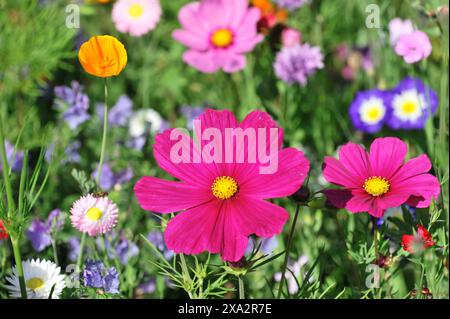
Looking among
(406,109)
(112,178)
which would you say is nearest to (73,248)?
(112,178)

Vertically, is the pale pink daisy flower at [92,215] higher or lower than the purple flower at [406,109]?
lower

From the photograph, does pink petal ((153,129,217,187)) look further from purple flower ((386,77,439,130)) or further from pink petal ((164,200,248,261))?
purple flower ((386,77,439,130))

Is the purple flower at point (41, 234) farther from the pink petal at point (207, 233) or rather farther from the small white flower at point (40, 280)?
the pink petal at point (207, 233)

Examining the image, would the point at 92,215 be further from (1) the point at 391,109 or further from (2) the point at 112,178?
(1) the point at 391,109

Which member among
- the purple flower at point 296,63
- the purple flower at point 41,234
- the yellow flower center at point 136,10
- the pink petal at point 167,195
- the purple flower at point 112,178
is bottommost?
the purple flower at point 41,234

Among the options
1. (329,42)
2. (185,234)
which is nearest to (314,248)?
(185,234)

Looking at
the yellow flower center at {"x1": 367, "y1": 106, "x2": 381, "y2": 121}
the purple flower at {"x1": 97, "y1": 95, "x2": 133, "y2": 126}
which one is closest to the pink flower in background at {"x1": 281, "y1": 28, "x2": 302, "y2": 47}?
the yellow flower center at {"x1": 367, "y1": 106, "x2": 381, "y2": 121}

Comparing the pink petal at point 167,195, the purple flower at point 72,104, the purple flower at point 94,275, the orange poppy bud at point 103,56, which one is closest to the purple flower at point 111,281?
the purple flower at point 94,275

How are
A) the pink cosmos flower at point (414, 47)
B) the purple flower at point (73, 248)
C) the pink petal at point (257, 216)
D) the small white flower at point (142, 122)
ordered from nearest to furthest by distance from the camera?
the pink petal at point (257, 216)
the pink cosmos flower at point (414, 47)
the purple flower at point (73, 248)
the small white flower at point (142, 122)
